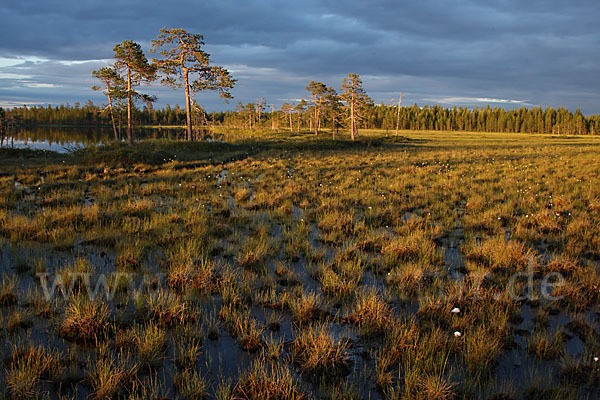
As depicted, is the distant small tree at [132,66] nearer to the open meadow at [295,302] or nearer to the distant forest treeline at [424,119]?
the open meadow at [295,302]

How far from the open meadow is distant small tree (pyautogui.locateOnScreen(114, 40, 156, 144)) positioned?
29576mm

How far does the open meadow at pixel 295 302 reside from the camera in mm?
3148

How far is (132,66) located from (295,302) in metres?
38.2

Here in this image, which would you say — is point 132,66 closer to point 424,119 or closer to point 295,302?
point 295,302

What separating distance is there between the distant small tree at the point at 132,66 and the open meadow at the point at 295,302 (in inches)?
1164

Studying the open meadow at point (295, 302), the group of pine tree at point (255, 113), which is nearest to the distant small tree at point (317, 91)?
the group of pine tree at point (255, 113)

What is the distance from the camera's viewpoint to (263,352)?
3580 mm

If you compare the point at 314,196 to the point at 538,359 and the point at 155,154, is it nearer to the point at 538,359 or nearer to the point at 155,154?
the point at 538,359

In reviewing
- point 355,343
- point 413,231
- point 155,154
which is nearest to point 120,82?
point 155,154

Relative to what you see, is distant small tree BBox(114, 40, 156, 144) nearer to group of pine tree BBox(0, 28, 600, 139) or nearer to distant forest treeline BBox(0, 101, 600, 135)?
group of pine tree BBox(0, 28, 600, 139)

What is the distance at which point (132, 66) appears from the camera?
3525 centimetres

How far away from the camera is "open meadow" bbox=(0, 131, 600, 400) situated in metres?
3.15

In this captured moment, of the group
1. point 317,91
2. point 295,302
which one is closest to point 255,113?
point 317,91

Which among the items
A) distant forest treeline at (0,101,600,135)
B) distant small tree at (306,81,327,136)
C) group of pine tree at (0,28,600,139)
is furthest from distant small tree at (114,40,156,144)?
distant forest treeline at (0,101,600,135)
